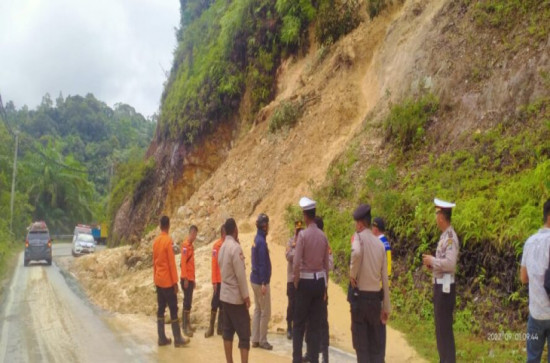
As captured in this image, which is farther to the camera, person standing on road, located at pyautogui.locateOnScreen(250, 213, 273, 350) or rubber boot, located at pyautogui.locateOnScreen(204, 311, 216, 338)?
rubber boot, located at pyautogui.locateOnScreen(204, 311, 216, 338)

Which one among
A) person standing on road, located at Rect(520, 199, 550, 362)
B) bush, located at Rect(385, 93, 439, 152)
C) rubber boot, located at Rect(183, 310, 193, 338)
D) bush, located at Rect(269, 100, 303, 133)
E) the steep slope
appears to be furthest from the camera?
bush, located at Rect(269, 100, 303, 133)

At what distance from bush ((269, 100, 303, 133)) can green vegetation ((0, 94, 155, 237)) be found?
17079mm

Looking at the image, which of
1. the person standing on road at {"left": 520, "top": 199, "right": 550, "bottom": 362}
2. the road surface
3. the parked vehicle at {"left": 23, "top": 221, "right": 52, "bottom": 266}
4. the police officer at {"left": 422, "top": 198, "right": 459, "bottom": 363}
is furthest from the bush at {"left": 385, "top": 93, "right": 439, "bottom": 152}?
the parked vehicle at {"left": 23, "top": 221, "right": 52, "bottom": 266}

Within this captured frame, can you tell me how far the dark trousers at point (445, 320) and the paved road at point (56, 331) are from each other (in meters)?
4.26

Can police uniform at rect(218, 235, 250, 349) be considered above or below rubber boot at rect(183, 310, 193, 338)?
above

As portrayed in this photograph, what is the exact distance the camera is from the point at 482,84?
1248cm

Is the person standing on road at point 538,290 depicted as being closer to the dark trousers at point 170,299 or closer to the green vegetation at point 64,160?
the dark trousers at point 170,299

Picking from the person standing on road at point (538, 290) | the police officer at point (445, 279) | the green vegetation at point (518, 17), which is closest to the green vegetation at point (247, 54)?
the green vegetation at point (518, 17)

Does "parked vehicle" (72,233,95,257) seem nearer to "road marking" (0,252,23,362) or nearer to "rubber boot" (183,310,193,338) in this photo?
"road marking" (0,252,23,362)

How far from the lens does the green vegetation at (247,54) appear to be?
20.4 m

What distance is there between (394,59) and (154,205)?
15.4 meters

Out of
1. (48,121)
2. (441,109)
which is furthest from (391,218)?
(48,121)

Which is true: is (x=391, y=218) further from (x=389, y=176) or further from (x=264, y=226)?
(x=264, y=226)

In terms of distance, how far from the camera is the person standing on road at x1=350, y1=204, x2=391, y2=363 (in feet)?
20.5
